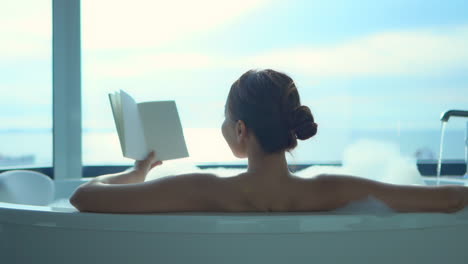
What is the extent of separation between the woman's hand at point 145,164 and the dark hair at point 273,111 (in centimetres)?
52

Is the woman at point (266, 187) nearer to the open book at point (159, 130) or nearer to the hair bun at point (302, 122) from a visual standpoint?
the hair bun at point (302, 122)

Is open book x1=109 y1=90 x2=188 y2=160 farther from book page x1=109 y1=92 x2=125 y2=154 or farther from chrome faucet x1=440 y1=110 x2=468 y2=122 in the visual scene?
chrome faucet x1=440 y1=110 x2=468 y2=122

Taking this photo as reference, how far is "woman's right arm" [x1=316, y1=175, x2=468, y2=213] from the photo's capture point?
3.43 feet

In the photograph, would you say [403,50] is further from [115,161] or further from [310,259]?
[310,259]

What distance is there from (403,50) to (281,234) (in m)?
2.13

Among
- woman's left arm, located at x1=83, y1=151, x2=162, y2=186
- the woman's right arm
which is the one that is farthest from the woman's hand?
the woman's right arm

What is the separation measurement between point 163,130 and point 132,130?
0.13m

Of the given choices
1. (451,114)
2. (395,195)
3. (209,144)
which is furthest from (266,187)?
(209,144)

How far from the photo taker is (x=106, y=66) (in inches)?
110

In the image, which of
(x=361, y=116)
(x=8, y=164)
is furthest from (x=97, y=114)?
(x=361, y=116)

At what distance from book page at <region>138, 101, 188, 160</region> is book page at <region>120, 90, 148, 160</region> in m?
0.02

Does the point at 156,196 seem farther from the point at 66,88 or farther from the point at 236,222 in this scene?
the point at 66,88

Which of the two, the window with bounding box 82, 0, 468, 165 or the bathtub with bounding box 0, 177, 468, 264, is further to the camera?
the window with bounding box 82, 0, 468, 165

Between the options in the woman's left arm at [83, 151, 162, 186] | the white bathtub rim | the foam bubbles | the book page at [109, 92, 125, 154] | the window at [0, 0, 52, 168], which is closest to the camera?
the white bathtub rim
